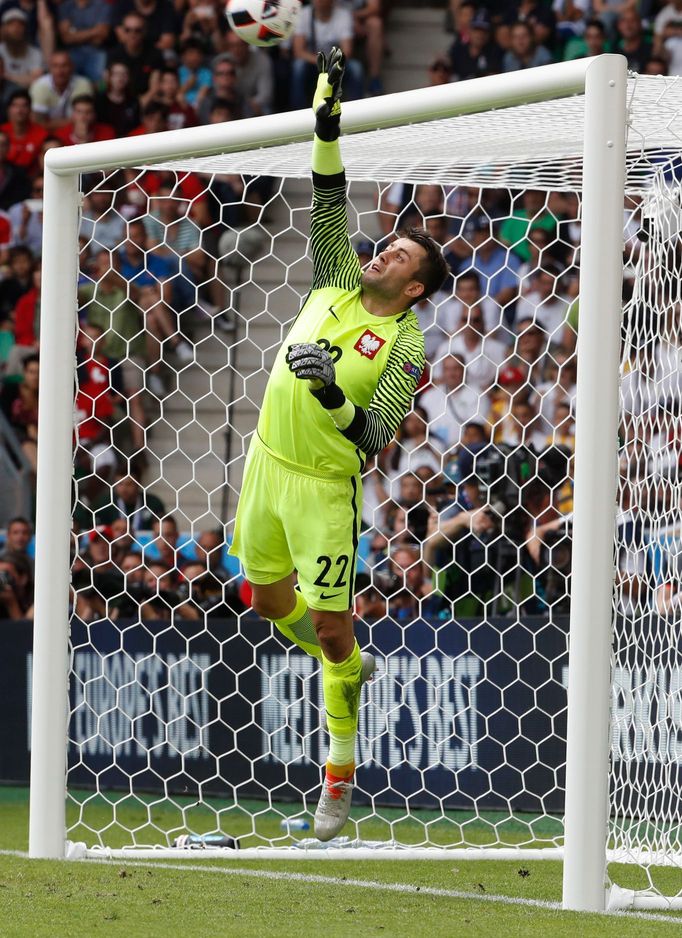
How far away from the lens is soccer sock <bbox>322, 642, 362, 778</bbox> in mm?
5199

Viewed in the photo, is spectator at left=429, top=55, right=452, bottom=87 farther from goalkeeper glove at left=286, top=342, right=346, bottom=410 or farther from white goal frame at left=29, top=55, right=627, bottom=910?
goalkeeper glove at left=286, top=342, right=346, bottom=410

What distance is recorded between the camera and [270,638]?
25.9 feet

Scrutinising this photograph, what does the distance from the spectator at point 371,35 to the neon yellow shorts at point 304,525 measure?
734cm

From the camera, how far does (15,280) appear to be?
10914 millimetres

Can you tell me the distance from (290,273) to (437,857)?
17.3 ft

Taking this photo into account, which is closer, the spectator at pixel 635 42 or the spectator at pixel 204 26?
the spectator at pixel 635 42

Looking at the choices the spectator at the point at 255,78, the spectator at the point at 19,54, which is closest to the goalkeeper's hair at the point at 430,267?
the spectator at the point at 255,78

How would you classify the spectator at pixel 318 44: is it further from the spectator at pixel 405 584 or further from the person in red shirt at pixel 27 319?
the spectator at pixel 405 584

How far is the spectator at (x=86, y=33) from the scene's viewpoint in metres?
12.4

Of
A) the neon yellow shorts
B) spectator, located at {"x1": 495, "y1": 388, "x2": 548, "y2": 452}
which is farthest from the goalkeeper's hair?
spectator, located at {"x1": 495, "y1": 388, "x2": 548, "y2": 452}

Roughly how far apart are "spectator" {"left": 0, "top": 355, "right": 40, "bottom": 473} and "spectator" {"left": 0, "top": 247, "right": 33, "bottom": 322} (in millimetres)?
580

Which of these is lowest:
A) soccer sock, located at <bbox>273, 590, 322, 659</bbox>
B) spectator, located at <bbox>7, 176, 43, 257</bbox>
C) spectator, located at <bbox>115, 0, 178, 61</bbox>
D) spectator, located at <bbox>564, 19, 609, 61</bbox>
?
soccer sock, located at <bbox>273, 590, 322, 659</bbox>

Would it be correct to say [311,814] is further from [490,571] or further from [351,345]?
[351,345]

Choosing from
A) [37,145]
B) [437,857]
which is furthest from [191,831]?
[37,145]
